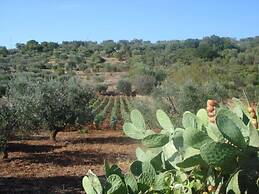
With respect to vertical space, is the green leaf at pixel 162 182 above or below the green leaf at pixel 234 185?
below

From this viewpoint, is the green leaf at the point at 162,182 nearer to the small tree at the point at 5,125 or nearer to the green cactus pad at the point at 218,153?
the green cactus pad at the point at 218,153

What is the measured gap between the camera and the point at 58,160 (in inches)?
634

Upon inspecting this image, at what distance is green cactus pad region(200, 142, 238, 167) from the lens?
1320 millimetres

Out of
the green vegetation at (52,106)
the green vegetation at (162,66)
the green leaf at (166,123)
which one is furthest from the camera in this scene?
the green vegetation at (162,66)

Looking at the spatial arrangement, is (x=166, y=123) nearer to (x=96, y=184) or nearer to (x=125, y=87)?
(x=96, y=184)

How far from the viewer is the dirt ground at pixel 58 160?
12.4 meters

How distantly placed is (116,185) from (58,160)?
48.8 ft

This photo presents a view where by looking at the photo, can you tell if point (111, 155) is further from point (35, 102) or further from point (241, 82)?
point (241, 82)

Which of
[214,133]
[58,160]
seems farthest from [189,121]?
[58,160]

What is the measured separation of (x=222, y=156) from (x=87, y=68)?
68.9 meters

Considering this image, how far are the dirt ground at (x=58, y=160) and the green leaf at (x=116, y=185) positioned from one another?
9.49m

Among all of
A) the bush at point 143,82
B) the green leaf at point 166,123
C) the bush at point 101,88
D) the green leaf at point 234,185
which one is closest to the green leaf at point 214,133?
the green leaf at point 234,185

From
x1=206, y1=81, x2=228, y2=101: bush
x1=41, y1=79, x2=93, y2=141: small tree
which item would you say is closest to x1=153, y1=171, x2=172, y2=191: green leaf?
x1=41, y1=79, x2=93, y2=141: small tree

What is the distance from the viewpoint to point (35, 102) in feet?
67.2
